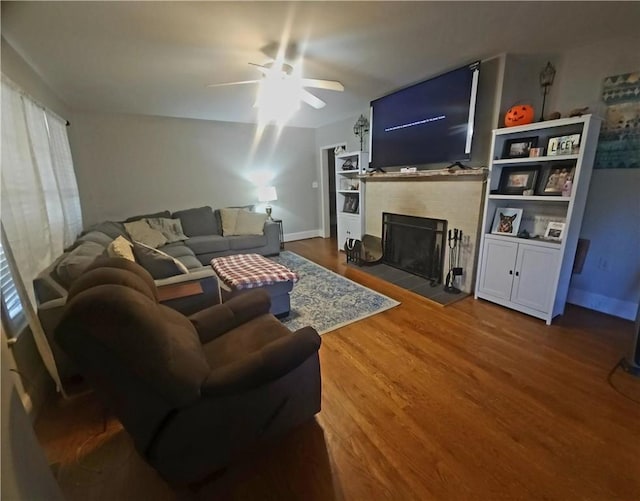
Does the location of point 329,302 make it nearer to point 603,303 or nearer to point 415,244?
point 415,244

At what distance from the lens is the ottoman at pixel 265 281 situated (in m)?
2.58

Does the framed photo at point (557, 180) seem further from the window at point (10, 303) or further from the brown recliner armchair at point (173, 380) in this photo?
the window at point (10, 303)

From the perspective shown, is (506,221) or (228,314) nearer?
(228,314)

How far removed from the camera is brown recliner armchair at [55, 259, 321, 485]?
92 cm

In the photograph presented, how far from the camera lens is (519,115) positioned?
2.53 meters

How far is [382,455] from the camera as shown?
1394 mm

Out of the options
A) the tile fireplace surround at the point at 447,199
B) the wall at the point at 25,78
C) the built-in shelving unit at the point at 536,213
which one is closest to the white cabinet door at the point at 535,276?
the built-in shelving unit at the point at 536,213

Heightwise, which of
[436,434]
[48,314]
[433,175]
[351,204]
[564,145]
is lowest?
[436,434]

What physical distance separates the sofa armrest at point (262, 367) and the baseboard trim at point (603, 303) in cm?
300

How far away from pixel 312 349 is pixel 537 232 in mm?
2669

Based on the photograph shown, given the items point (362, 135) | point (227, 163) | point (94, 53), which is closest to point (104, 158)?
point (227, 163)

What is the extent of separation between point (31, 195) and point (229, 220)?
2.83 m

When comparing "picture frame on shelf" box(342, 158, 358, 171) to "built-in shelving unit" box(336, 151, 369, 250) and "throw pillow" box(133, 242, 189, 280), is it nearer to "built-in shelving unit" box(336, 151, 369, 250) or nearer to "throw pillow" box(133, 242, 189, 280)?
"built-in shelving unit" box(336, 151, 369, 250)

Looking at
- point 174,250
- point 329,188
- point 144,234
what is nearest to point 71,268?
point 174,250
